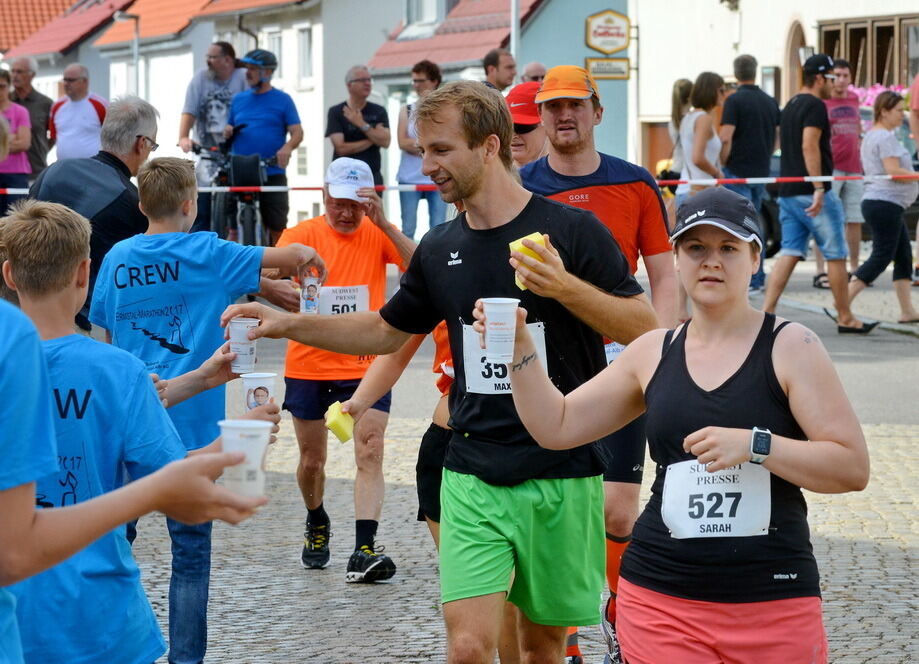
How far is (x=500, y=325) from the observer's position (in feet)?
12.6

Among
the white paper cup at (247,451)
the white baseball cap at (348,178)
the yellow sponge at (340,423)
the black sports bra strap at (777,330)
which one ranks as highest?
the white baseball cap at (348,178)

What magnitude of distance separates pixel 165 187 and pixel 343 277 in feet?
6.99

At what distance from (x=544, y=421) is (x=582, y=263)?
29.3 inches

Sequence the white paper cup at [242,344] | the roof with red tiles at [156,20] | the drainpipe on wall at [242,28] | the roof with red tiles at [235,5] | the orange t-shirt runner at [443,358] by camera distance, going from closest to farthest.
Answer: the white paper cup at [242,344] < the orange t-shirt runner at [443,358] < the roof with red tiles at [235,5] < the drainpipe on wall at [242,28] < the roof with red tiles at [156,20]

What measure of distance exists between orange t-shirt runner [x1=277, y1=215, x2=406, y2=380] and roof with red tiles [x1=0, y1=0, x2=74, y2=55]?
71027 millimetres

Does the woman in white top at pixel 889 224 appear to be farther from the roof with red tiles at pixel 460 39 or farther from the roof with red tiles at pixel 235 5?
the roof with red tiles at pixel 235 5

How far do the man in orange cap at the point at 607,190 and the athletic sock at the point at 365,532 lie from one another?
1605 millimetres

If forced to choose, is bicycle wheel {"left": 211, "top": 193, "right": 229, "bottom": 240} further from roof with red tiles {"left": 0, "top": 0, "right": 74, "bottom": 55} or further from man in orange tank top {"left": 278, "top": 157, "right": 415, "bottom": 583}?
roof with red tiles {"left": 0, "top": 0, "right": 74, "bottom": 55}

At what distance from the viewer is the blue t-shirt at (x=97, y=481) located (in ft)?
11.7

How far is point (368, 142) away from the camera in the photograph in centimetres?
1803

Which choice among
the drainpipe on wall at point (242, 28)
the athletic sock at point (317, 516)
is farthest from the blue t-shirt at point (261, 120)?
the drainpipe on wall at point (242, 28)

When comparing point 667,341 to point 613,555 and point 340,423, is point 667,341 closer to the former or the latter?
point 340,423

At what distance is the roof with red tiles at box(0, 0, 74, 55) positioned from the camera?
75.1 metres

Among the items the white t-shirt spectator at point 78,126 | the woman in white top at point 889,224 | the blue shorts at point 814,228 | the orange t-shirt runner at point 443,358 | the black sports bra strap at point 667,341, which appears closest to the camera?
the black sports bra strap at point 667,341
